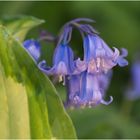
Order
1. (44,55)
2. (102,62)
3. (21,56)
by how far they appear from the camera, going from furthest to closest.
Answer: (44,55) → (102,62) → (21,56)

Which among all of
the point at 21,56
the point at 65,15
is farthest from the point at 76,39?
the point at 21,56

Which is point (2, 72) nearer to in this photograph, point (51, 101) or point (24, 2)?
point (51, 101)

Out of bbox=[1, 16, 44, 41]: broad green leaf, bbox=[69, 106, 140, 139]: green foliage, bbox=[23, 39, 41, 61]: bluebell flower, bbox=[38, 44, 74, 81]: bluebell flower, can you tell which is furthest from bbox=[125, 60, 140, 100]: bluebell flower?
bbox=[38, 44, 74, 81]: bluebell flower

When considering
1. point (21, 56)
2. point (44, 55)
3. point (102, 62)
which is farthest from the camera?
point (44, 55)

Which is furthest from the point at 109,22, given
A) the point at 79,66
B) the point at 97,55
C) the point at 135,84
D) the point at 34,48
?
the point at 79,66

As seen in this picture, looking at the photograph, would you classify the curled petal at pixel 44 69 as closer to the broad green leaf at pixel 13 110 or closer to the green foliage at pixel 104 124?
the broad green leaf at pixel 13 110

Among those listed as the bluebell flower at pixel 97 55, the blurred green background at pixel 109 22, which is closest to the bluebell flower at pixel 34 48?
the bluebell flower at pixel 97 55
